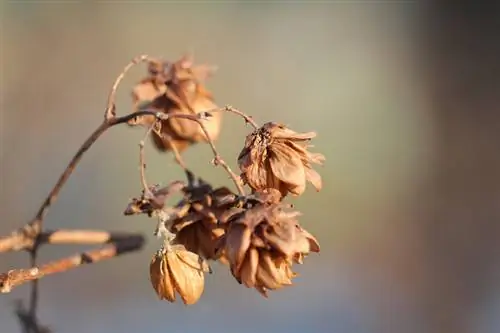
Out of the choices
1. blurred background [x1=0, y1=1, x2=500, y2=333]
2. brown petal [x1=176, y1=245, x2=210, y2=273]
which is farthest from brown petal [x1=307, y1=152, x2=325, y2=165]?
blurred background [x1=0, y1=1, x2=500, y2=333]

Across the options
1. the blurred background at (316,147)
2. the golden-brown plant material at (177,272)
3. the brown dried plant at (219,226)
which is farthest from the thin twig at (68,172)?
the blurred background at (316,147)

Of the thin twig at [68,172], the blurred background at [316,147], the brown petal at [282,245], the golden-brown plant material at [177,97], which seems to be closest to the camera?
the brown petal at [282,245]

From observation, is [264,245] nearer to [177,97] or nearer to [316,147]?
[177,97]

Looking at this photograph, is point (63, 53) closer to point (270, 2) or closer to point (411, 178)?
point (270, 2)

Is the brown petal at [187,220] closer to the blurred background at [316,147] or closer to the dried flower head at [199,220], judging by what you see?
the dried flower head at [199,220]

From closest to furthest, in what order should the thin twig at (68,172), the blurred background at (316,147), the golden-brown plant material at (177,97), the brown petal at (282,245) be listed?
the brown petal at (282,245)
the thin twig at (68,172)
the golden-brown plant material at (177,97)
the blurred background at (316,147)

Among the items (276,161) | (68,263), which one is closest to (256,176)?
(276,161)

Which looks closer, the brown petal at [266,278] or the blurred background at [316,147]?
the brown petal at [266,278]

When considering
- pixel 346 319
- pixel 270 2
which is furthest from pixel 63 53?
pixel 346 319

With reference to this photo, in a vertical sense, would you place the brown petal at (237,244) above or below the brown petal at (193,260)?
above
